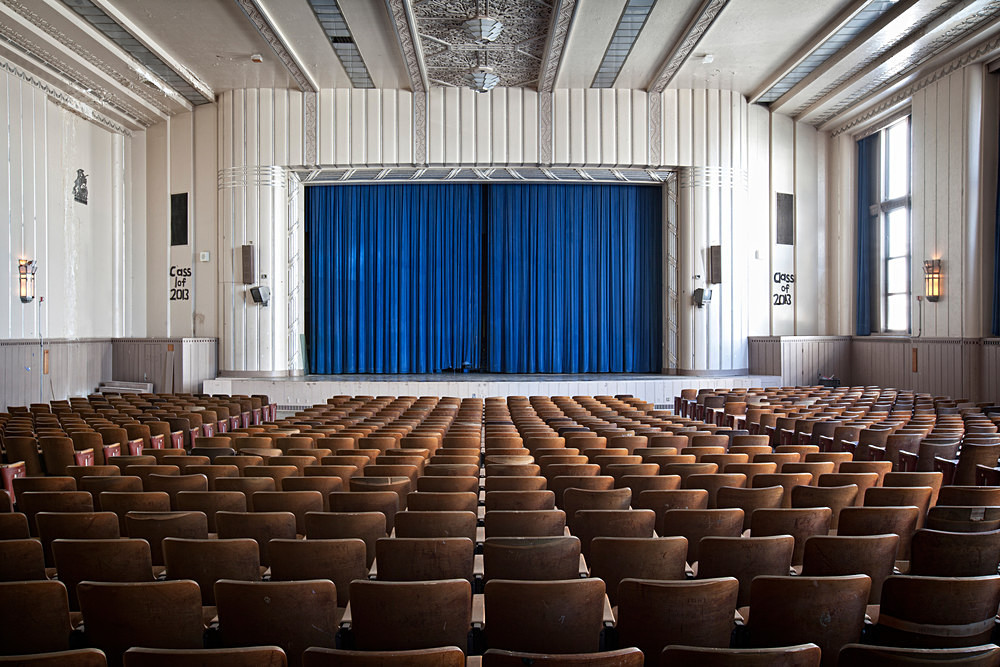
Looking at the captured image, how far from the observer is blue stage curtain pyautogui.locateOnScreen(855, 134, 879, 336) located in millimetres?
17328

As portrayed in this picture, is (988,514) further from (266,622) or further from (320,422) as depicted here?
(320,422)

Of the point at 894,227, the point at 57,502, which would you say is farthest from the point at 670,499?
the point at 894,227

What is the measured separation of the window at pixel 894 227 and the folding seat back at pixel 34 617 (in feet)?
56.7

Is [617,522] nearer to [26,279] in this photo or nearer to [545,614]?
[545,614]

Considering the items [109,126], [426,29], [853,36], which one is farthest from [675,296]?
[109,126]

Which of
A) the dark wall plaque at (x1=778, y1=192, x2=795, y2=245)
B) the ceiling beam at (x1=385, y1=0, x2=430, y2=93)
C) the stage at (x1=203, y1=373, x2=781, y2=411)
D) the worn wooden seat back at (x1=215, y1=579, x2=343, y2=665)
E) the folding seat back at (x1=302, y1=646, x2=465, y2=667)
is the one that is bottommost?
the stage at (x1=203, y1=373, x2=781, y2=411)

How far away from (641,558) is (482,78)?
14.0 metres

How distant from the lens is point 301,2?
12.8 metres

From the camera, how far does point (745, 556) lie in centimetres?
317

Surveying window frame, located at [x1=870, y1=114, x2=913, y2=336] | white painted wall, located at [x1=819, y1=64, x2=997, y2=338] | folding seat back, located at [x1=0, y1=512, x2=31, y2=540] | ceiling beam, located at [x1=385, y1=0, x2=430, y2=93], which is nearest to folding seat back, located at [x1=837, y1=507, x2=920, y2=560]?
folding seat back, located at [x1=0, y1=512, x2=31, y2=540]

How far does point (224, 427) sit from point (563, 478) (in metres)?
6.45

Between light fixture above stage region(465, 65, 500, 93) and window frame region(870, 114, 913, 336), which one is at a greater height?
light fixture above stage region(465, 65, 500, 93)

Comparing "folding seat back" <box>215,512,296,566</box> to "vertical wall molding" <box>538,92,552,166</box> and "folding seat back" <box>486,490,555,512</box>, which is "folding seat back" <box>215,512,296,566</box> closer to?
"folding seat back" <box>486,490,555,512</box>

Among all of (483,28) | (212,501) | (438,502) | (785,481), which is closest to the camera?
(438,502)
